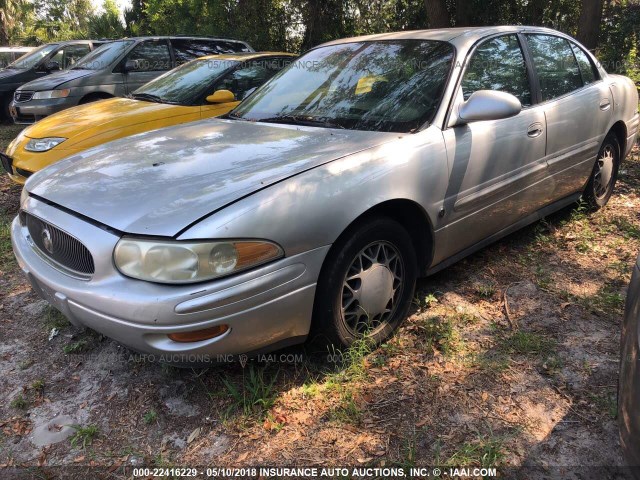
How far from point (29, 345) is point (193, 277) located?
63.4 inches

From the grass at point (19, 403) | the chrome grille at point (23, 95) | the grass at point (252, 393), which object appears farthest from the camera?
the chrome grille at point (23, 95)

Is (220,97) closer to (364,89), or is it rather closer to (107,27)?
(364,89)

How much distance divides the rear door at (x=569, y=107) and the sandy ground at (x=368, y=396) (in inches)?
36.8

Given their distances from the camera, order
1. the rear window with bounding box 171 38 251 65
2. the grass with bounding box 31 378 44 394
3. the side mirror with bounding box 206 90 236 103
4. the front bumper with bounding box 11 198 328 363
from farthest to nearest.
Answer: the rear window with bounding box 171 38 251 65, the side mirror with bounding box 206 90 236 103, the grass with bounding box 31 378 44 394, the front bumper with bounding box 11 198 328 363

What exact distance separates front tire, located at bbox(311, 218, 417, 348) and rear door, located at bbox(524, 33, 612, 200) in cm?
155

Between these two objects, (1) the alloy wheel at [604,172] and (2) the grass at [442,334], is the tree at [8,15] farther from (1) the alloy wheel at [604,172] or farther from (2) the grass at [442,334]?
(2) the grass at [442,334]

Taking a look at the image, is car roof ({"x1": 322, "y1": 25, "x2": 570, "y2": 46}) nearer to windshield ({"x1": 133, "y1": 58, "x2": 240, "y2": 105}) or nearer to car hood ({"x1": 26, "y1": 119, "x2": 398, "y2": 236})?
car hood ({"x1": 26, "y1": 119, "x2": 398, "y2": 236})

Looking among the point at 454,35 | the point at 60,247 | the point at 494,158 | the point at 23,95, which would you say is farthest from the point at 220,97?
the point at 23,95

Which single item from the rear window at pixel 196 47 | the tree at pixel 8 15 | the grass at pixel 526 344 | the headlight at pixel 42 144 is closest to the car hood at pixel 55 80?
the rear window at pixel 196 47

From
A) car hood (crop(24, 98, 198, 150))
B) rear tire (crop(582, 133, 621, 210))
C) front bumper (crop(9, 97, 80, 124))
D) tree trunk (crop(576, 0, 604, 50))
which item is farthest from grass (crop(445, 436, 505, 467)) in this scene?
tree trunk (crop(576, 0, 604, 50))

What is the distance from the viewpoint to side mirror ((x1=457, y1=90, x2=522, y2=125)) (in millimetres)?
2779

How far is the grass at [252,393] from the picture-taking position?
2357 mm

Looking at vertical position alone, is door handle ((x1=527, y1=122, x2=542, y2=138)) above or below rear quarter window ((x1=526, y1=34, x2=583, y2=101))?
below

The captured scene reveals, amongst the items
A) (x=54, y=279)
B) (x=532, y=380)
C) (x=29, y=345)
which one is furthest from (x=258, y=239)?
(x=29, y=345)
